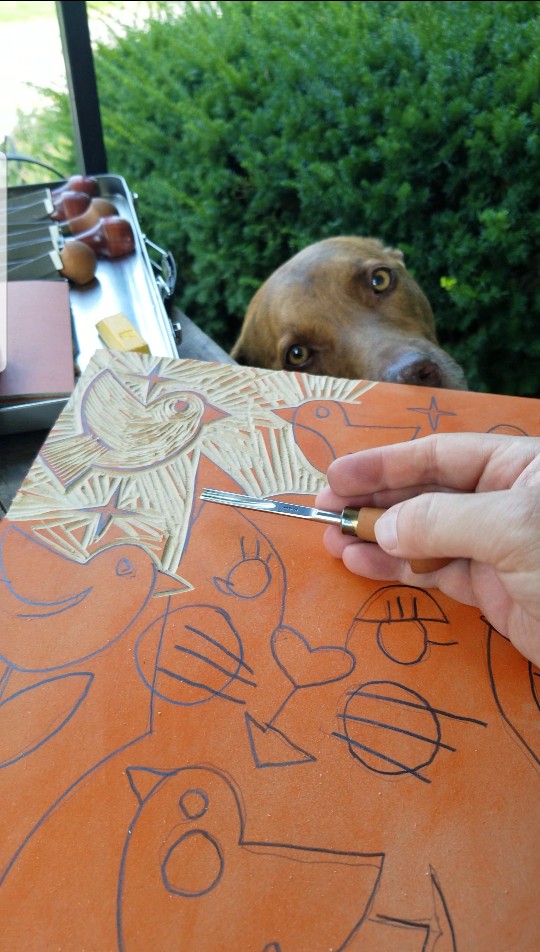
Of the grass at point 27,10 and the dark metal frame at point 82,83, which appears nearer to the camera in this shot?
the dark metal frame at point 82,83

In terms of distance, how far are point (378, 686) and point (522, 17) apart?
6.72 ft

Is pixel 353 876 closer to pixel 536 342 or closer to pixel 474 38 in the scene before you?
pixel 536 342

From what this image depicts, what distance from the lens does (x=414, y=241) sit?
210 centimetres

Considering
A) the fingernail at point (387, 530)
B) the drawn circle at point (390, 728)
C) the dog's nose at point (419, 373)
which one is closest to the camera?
the drawn circle at point (390, 728)

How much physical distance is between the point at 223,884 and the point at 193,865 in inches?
1.1

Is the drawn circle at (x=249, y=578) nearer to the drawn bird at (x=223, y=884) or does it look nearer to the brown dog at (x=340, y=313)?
the drawn bird at (x=223, y=884)

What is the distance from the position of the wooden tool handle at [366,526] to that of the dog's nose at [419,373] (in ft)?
1.89

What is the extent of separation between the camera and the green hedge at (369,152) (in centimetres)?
194

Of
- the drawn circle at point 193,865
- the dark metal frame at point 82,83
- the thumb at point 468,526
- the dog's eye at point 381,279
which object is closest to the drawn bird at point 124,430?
the thumb at point 468,526

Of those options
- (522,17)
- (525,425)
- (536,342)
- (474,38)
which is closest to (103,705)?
→ (525,425)

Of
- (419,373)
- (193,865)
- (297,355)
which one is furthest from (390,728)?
(297,355)

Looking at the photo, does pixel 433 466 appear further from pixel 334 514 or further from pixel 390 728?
pixel 390 728

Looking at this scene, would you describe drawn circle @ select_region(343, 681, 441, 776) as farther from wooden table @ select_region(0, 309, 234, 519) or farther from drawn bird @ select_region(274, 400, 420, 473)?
wooden table @ select_region(0, 309, 234, 519)

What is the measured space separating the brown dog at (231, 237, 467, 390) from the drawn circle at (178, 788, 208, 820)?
99 cm
